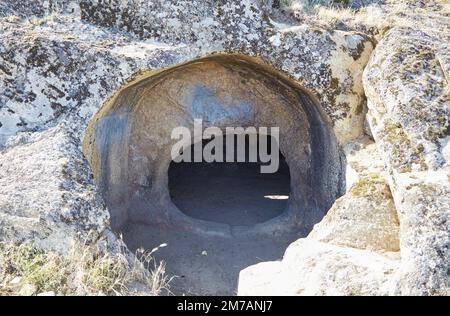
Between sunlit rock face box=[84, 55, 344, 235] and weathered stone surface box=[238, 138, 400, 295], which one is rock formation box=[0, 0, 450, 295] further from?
sunlit rock face box=[84, 55, 344, 235]

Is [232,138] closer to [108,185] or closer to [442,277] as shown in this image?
[108,185]

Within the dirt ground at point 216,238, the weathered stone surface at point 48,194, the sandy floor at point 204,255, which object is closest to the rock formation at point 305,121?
the weathered stone surface at point 48,194

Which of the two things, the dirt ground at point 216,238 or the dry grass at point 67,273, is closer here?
the dry grass at point 67,273

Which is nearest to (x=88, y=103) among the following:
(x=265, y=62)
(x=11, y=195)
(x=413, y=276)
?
(x=11, y=195)

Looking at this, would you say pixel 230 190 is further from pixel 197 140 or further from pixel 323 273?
pixel 323 273

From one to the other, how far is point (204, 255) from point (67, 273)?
316cm

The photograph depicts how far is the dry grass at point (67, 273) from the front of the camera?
4.16 metres

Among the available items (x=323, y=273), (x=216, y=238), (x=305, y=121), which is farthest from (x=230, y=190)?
(x=323, y=273)

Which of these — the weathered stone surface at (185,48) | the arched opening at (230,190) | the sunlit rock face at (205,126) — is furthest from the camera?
the arched opening at (230,190)

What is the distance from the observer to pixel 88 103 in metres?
5.63

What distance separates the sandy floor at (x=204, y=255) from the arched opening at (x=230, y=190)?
84 cm

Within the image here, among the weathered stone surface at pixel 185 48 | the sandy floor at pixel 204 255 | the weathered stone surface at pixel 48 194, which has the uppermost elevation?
the weathered stone surface at pixel 185 48

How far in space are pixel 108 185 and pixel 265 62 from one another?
260cm

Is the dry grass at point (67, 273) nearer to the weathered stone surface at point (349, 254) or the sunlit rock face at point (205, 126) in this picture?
the weathered stone surface at point (349, 254)
